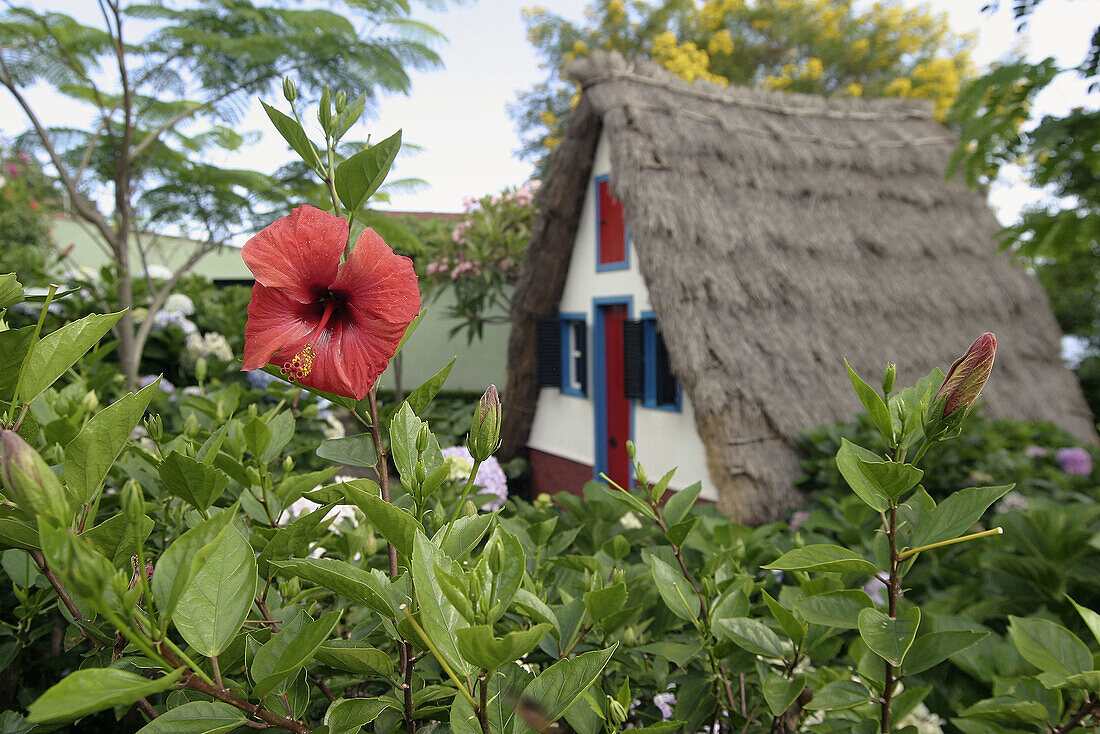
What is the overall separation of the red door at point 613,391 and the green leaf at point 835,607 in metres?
5.13

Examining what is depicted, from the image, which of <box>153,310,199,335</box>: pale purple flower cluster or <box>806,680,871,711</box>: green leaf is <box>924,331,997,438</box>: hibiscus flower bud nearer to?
<box>806,680,871,711</box>: green leaf

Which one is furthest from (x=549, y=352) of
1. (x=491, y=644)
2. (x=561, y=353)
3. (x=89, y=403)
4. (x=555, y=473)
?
(x=491, y=644)

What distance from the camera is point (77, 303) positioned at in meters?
2.88

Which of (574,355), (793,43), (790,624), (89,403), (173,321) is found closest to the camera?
(790,624)

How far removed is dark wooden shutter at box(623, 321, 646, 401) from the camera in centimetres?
521

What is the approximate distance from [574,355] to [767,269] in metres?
1.94

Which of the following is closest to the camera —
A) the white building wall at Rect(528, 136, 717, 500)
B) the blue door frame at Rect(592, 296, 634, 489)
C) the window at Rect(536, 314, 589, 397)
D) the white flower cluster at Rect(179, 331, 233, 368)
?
the white flower cluster at Rect(179, 331, 233, 368)

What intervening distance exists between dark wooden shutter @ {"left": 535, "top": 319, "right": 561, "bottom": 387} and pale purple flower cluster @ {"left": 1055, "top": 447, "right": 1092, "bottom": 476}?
Result: 12.4 feet

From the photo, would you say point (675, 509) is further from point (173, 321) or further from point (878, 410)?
point (173, 321)

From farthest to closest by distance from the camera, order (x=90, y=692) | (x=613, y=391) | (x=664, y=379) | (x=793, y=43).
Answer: (x=793, y=43) → (x=613, y=391) → (x=664, y=379) → (x=90, y=692)

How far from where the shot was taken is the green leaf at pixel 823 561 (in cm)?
54

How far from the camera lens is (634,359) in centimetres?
523

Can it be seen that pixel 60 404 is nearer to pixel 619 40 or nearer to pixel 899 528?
pixel 899 528

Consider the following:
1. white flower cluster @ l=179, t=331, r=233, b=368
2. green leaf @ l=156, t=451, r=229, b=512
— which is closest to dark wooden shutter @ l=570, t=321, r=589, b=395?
white flower cluster @ l=179, t=331, r=233, b=368
